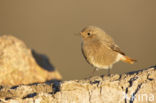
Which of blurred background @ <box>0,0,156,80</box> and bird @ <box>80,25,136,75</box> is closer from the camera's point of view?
bird @ <box>80,25,136,75</box>

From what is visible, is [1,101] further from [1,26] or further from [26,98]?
[1,26]

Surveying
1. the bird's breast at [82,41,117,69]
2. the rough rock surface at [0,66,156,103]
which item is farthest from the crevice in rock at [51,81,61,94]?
the bird's breast at [82,41,117,69]

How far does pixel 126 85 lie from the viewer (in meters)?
Result: 6.95

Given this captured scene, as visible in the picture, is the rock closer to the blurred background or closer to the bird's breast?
the bird's breast

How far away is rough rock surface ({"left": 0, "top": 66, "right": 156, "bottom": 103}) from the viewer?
6.67 m

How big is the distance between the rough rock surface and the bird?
2271mm

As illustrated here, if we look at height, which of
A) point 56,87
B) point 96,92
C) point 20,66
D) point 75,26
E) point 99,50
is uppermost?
point 75,26

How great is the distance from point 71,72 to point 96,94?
9147 millimetres

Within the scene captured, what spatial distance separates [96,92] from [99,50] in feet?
8.92

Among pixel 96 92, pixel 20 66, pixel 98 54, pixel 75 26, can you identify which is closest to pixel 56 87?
pixel 96 92

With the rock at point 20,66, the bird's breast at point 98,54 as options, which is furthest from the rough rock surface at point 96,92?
the rock at point 20,66

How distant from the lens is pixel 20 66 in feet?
33.2

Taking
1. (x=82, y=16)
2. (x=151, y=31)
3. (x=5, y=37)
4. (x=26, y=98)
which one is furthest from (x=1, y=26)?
(x=26, y=98)

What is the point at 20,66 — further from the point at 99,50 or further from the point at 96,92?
the point at 96,92
